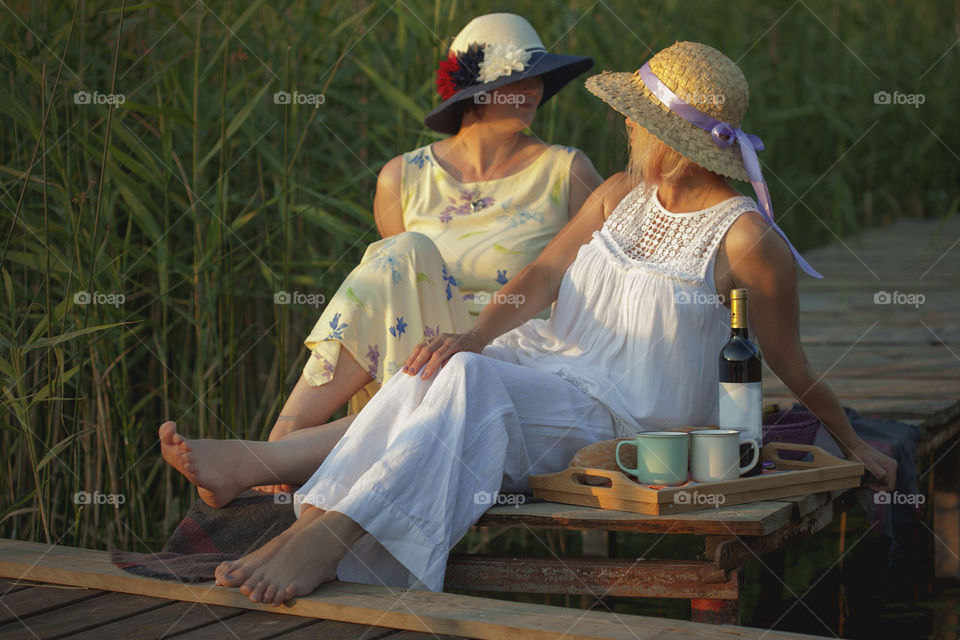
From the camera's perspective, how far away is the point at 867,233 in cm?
727

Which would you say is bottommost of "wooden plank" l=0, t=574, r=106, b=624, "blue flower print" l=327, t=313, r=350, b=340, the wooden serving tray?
"wooden plank" l=0, t=574, r=106, b=624

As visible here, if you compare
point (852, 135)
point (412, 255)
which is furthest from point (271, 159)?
point (852, 135)

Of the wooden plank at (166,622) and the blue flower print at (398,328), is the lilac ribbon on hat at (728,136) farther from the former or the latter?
the wooden plank at (166,622)

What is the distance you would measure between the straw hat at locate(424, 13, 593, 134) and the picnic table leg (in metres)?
1.63

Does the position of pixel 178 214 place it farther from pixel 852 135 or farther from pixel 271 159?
pixel 852 135

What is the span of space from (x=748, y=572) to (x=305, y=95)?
6.39 feet

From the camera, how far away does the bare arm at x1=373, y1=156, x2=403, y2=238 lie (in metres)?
3.50

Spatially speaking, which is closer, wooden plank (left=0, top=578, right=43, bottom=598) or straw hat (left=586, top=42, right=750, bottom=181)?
wooden plank (left=0, top=578, right=43, bottom=598)

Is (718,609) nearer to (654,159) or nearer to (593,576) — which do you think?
(593,576)

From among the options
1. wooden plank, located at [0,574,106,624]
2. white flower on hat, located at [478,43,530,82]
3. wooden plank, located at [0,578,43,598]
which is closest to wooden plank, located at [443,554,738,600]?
wooden plank, located at [0,574,106,624]

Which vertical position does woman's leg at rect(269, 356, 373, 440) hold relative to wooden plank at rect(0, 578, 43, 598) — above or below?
above

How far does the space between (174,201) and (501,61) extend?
1001 mm

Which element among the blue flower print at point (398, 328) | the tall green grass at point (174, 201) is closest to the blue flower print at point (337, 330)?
the blue flower print at point (398, 328)

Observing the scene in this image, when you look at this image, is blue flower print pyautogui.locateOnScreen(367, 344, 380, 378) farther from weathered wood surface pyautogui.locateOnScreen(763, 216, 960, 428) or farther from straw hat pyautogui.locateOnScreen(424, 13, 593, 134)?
weathered wood surface pyautogui.locateOnScreen(763, 216, 960, 428)
